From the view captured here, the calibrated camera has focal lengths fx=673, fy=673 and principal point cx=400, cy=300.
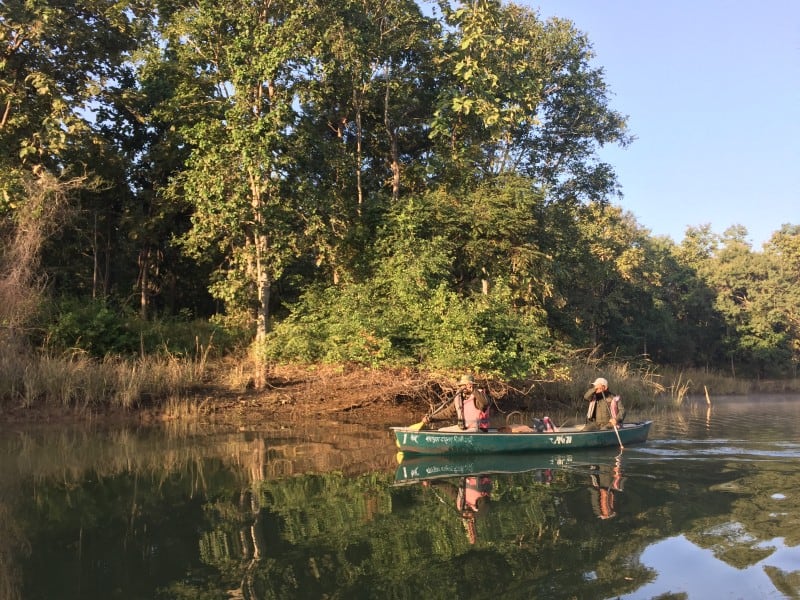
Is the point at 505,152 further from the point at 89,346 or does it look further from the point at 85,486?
the point at 85,486

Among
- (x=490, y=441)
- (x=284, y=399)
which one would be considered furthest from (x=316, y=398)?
(x=490, y=441)

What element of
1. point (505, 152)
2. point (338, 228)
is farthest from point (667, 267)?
point (338, 228)

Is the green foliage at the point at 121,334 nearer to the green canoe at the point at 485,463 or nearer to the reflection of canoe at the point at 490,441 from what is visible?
the reflection of canoe at the point at 490,441

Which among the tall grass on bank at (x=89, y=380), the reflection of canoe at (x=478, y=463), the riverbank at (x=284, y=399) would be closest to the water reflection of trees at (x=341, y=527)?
the reflection of canoe at (x=478, y=463)

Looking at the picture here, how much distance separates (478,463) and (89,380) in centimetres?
1000

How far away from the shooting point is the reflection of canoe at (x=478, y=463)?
11.3m

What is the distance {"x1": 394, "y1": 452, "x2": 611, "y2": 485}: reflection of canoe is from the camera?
11.3 metres

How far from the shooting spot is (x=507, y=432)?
1280 cm

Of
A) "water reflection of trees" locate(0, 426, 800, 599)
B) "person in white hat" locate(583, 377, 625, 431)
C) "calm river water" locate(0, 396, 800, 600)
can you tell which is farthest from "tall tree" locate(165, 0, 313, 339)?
"person in white hat" locate(583, 377, 625, 431)

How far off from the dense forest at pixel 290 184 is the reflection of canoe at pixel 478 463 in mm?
4320

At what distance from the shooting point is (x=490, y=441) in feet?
41.5

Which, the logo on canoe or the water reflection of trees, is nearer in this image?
the water reflection of trees

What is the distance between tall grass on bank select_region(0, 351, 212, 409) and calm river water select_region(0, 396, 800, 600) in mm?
2555

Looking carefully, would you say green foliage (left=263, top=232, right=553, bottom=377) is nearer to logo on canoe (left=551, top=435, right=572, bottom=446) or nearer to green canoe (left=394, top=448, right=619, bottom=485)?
logo on canoe (left=551, top=435, right=572, bottom=446)
